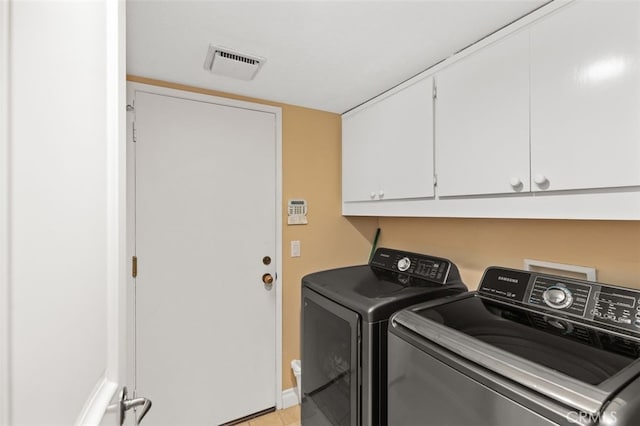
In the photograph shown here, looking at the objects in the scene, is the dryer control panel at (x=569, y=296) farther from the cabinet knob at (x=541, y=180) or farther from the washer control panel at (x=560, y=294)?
the cabinet knob at (x=541, y=180)

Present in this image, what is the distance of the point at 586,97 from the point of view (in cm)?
102

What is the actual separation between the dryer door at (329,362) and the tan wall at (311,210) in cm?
47

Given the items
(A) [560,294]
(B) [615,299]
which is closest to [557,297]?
(A) [560,294]

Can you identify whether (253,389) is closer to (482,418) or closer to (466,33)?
(482,418)

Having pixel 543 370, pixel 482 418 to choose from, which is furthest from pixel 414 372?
pixel 543 370

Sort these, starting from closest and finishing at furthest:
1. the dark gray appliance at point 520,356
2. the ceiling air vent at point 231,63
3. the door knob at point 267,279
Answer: the dark gray appliance at point 520,356 → the ceiling air vent at point 231,63 → the door knob at point 267,279

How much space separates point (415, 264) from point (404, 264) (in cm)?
8

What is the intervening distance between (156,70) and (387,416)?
2097mm

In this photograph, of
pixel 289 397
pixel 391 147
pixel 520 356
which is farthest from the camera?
pixel 289 397

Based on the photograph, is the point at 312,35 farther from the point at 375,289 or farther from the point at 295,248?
the point at 295,248

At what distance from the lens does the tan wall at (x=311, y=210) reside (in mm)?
2229

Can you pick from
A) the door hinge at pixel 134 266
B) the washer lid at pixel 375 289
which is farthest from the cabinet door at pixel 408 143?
the door hinge at pixel 134 266

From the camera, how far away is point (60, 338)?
411 mm

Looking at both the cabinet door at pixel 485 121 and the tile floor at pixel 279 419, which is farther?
the tile floor at pixel 279 419
